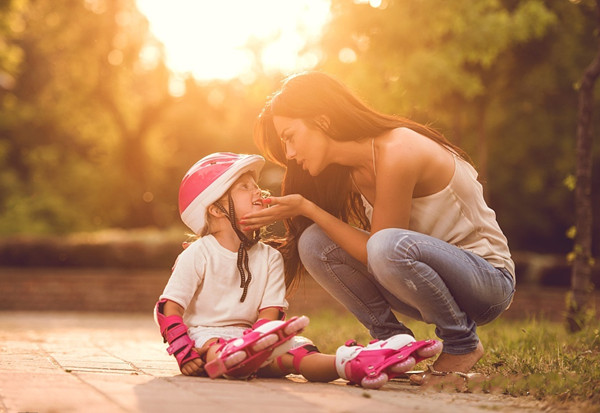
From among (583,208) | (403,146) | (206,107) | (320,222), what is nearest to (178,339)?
(320,222)

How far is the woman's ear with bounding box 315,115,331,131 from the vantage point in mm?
3764

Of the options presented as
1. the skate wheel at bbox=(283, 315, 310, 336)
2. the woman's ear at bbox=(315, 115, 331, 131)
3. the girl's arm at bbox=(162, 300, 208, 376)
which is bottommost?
the girl's arm at bbox=(162, 300, 208, 376)

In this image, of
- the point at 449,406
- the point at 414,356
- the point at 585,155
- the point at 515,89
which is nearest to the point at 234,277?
the point at 414,356

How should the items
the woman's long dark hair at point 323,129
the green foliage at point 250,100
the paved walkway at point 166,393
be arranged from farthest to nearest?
the green foliage at point 250,100 → the woman's long dark hair at point 323,129 → the paved walkway at point 166,393

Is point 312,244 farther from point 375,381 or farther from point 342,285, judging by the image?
point 375,381

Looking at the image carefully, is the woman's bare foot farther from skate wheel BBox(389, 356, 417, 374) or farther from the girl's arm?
the girl's arm

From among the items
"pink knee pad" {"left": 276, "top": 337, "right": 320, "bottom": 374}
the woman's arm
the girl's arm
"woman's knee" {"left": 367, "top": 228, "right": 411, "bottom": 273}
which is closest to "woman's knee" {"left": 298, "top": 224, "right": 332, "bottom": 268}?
the woman's arm

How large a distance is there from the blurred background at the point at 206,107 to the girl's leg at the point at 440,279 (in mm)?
727

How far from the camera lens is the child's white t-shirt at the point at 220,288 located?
3654 mm

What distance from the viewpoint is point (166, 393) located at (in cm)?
280

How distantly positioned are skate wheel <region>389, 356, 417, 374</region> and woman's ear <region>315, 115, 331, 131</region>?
1247mm

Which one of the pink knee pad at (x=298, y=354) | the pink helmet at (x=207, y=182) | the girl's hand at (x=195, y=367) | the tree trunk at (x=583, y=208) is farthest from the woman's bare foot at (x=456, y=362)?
the tree trunk at (x=583, y=208)

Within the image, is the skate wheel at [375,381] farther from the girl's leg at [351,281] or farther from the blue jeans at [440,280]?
the girl's leg at [351,281]

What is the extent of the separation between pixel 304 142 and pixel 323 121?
5.6 inches
